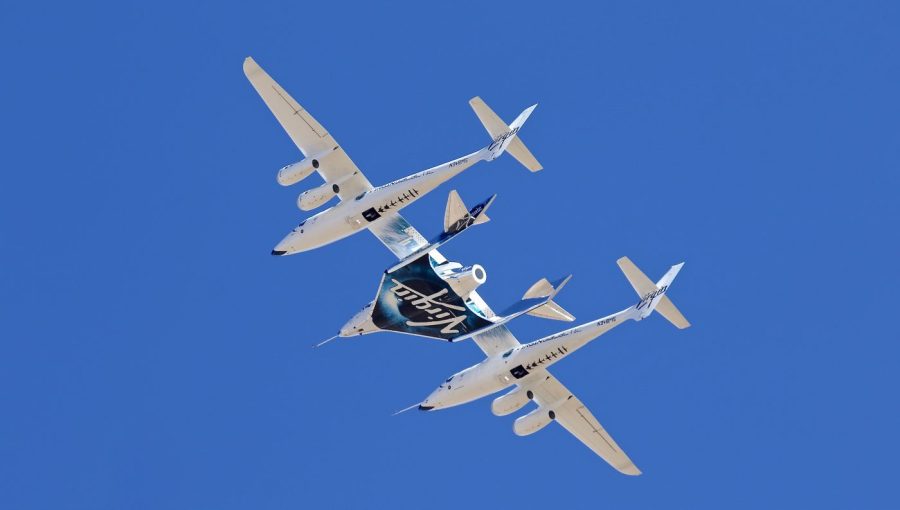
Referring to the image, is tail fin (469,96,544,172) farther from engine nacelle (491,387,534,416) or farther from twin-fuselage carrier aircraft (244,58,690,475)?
engine nacelle (491,387,534,416)

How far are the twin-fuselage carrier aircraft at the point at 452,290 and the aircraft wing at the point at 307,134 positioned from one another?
47 mm

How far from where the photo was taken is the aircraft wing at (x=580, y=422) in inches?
3723

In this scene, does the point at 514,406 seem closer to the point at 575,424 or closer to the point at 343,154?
the point at 575,424

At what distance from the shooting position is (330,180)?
301 ft

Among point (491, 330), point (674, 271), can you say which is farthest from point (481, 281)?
point (674, 271)

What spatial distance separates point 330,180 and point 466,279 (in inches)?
318

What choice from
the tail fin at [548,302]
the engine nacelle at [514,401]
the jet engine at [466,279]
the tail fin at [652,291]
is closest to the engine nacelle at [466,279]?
the jet engine at [466,279]

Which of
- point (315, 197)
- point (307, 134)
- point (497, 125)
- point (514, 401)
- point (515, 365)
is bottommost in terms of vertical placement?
point (514, 401)

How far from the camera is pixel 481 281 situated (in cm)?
9238

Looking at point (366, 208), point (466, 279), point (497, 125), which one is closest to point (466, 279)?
point (466, 279)

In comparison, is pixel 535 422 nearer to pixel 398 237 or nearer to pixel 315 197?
pixel 398 237

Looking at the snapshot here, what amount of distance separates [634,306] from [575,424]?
33.4ft

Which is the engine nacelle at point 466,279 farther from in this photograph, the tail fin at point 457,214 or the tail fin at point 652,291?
the tail fin at point 652,291

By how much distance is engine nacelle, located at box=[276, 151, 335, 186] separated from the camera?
91062 mm
